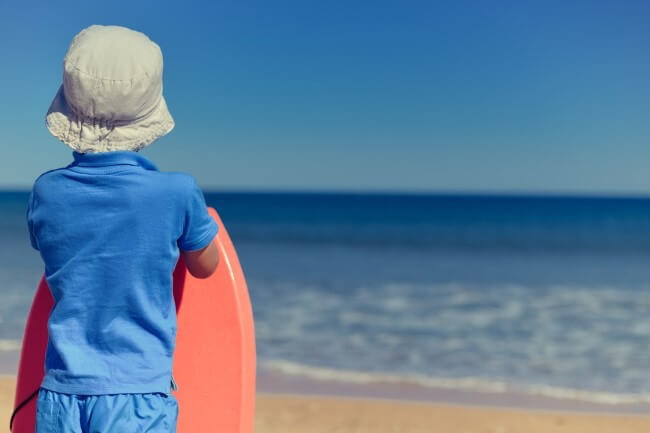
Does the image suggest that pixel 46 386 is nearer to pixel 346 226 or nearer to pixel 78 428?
pixel 78 428

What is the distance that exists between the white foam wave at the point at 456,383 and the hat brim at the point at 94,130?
3.68m

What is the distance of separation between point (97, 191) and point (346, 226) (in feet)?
72.9

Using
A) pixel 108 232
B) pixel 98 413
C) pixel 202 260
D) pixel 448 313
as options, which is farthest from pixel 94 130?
pixel 448 313

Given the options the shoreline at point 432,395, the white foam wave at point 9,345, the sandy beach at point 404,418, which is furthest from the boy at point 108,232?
the white foam wave at point 9,345

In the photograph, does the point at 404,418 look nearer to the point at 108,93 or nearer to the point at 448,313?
the point at 108,93

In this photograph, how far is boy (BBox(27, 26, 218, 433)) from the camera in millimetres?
1462

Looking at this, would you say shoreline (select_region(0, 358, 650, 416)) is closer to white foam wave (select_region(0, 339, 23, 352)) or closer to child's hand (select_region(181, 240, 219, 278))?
white foam wave (select_region(0, 339, 23, 352))

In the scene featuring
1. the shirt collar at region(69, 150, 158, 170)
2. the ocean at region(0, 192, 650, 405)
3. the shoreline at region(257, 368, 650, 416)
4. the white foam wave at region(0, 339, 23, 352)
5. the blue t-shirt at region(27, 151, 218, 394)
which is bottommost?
the blue t-shirt at region(27, 151, 218, 394)

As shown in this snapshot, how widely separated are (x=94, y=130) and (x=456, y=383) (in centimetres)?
391

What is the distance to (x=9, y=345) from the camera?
5.95 metres

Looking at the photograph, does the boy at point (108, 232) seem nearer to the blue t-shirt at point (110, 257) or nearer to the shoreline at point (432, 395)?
the blue t-shirt at point (110, 257)

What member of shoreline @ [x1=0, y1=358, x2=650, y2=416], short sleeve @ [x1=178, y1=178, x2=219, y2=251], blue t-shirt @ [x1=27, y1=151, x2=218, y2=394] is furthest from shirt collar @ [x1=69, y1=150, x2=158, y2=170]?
shoreline @ [x1=0, y1=358, x2=650, y2=416]

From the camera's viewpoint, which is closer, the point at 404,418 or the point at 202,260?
the point at 202,260

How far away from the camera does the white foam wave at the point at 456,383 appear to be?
4.80 metres
